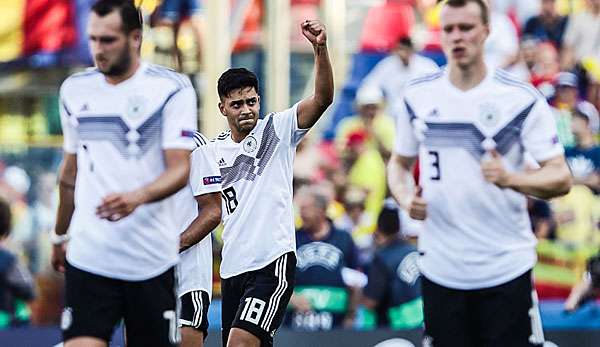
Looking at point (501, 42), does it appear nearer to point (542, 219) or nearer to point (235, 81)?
point (542, 219)

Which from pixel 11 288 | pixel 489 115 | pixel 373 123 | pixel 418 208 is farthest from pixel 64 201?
pixel 373 123

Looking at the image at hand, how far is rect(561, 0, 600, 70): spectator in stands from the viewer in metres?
17.2

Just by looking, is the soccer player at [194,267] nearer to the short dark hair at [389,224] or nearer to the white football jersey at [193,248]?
the white football jersey at [193,248]

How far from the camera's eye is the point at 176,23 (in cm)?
1812

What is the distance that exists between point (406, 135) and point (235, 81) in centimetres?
184

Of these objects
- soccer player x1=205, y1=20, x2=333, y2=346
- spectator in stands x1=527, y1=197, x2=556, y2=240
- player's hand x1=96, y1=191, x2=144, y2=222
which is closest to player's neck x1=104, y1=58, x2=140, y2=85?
player's hand x1=96, y1=191, x2=144, y2=222

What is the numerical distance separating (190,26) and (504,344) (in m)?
10.5

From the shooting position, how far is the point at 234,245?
10.1 metres

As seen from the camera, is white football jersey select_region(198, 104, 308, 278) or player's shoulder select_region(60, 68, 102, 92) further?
white football jersey select_region(198, 104, 308, 278)

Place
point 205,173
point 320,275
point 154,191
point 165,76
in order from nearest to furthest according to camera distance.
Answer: point 154,191 < point 165,76 < point 205,173 < point 320,275

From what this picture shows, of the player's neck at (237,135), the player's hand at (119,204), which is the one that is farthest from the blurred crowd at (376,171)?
the player's hand at (119,204)

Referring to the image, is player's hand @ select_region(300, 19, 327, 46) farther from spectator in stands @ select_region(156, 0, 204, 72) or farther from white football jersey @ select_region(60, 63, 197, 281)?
spectator in stands @ select_region(156, 0, 204, 72)

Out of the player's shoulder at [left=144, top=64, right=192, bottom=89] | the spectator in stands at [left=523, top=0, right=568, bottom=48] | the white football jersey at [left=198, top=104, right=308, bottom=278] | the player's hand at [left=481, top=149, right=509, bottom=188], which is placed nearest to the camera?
the player's hand at [left=481, top=149, right=509, bottom=188]

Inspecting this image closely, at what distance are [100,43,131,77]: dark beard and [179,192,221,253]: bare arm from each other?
7.01 ft
